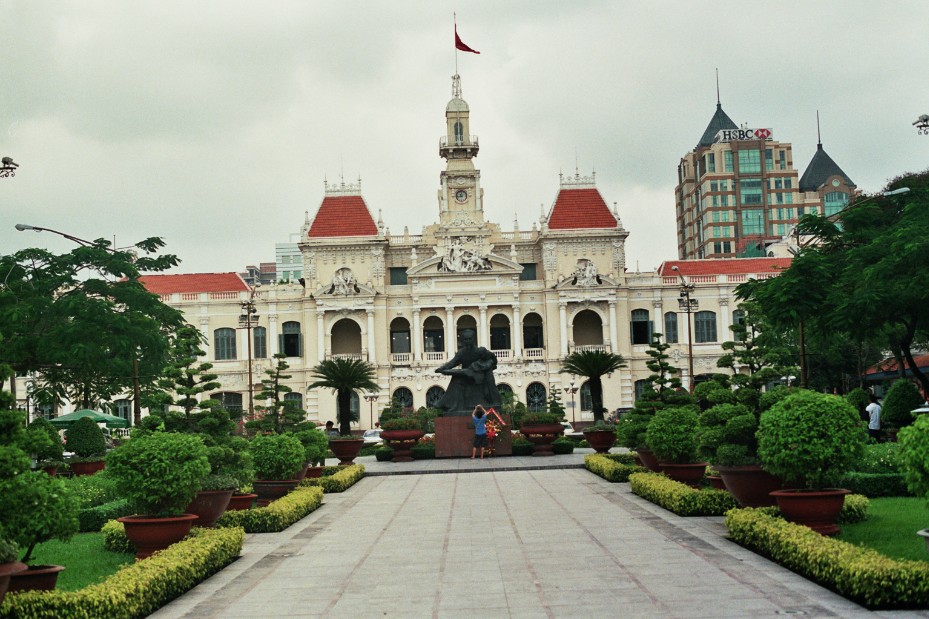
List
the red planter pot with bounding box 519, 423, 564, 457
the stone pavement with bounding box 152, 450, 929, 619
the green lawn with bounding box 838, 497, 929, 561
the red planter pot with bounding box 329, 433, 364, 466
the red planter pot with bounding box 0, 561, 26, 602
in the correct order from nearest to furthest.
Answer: the red planter pot with bounding box 0, 561, 26, 602 < the stone pavement with bounding box 152, 450, 929, 619 < the green lawn with bounding box 838, 497, 929, 561 < the red planter pot with bounding box 329, 433, 364, 466 < the red planter pot with bounding box 519, 423, 564, 457

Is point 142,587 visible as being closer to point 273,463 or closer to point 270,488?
point 273,463

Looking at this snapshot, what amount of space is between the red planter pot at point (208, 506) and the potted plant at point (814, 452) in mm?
7151

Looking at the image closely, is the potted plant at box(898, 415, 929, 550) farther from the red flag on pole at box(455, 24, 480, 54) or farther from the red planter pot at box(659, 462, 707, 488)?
the red flag on pole at box(455, 24, 480, 54)

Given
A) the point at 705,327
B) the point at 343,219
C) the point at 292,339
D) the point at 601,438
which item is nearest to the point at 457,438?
the point at 601,438

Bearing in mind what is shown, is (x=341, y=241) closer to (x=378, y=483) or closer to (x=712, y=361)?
(x=712, y=361)

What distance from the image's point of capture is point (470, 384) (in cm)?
3425

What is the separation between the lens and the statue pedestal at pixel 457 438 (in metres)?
34.1

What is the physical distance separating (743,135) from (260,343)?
61.2 meters

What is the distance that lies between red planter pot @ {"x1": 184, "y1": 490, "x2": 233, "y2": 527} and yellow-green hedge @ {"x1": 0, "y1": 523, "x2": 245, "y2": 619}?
978mm

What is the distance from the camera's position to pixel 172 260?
114ft

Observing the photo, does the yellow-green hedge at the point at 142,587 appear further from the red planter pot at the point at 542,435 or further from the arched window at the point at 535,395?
the arched window at the point at 535,395

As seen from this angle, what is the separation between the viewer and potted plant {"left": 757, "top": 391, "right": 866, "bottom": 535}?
12578 millimetres

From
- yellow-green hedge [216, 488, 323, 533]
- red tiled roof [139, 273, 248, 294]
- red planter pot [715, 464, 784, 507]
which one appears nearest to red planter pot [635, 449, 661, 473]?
red planter pot [715, 464, 784, 507]

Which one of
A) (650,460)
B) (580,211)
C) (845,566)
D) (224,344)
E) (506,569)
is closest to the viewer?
(845,566)
